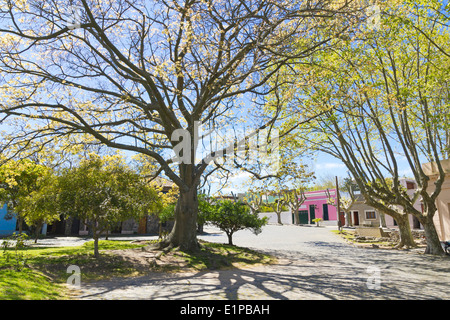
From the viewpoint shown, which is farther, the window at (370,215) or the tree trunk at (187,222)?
the window at (370,215)

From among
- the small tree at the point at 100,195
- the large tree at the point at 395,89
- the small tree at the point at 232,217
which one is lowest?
the small tree at the point at 232,217

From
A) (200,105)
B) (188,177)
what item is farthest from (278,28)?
(188,177)

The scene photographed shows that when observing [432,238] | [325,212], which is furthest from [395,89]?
[325,212]

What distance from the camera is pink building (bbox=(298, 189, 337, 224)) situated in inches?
1833

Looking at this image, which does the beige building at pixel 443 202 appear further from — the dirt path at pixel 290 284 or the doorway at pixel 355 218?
the doorway at pixel 355 218

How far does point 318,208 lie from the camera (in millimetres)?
48656

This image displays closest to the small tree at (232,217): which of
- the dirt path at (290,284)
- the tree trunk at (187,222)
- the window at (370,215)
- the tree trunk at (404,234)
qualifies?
the tree trunk at (187,222)

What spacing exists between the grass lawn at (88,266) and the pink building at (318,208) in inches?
1511

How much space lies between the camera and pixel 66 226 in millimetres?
26016

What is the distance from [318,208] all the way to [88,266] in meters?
45.3

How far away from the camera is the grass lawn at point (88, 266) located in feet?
17.7

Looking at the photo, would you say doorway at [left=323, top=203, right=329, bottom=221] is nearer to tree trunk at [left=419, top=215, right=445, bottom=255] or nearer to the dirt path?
tree trunk at [left=419, top=215, right=445, bottom=255]

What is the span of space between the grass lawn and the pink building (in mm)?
38381
